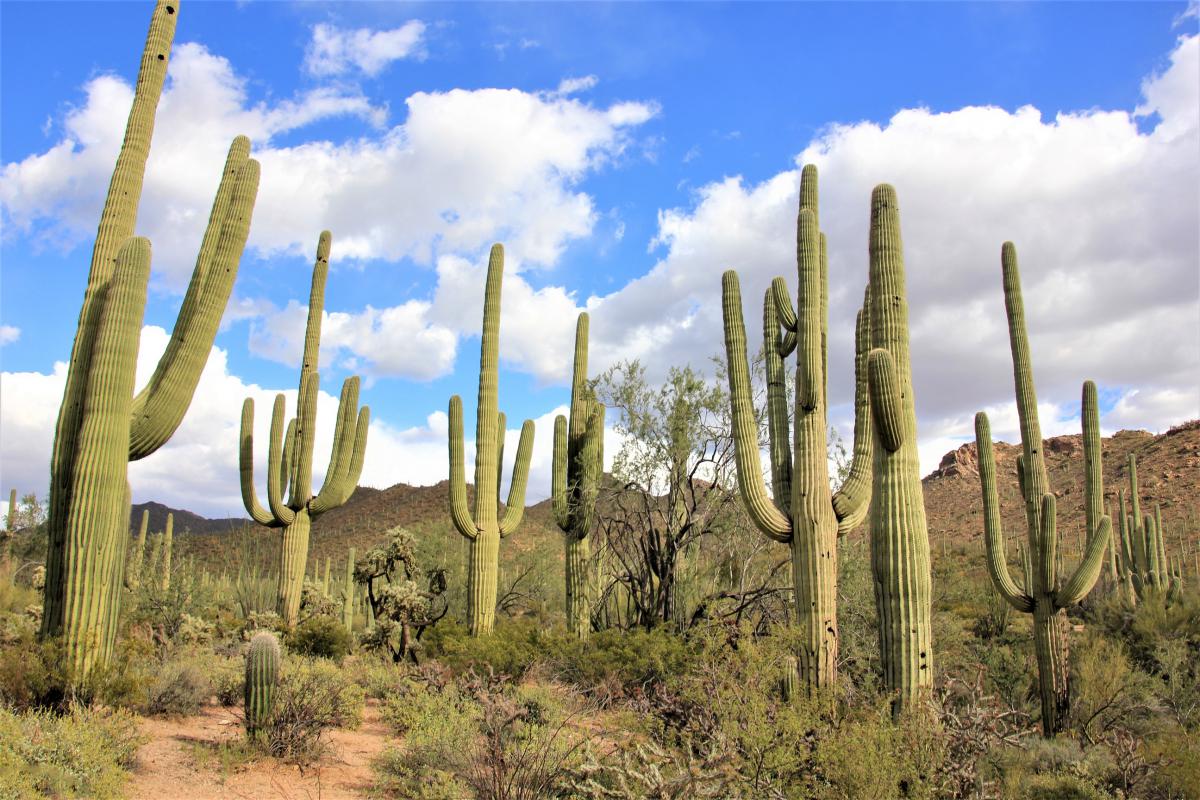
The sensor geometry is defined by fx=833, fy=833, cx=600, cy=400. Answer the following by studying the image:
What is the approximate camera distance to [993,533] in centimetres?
1290

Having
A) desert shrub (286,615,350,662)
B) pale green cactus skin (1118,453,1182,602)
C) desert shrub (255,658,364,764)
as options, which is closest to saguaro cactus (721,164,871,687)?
desert shrub (255,658,364,764)

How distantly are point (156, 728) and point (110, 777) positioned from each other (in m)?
2.44

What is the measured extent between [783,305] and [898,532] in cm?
449

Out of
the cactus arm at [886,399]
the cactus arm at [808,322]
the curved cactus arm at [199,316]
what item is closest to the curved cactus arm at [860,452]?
the cactus arm at [808,322]

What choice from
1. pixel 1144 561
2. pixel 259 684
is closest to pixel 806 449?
pixel 259 684

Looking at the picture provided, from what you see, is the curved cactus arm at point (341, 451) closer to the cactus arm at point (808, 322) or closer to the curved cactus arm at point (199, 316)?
the curved cactus arm at point (199, 316)

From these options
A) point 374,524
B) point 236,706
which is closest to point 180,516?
point 374,524

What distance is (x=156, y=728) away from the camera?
8.80 m

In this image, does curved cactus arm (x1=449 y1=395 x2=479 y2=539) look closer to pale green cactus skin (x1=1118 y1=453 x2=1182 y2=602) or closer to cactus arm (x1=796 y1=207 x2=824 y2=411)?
cactus arm (x1=796 y1=207 x2=824 y2=411)

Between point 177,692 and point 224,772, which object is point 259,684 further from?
point 177,692

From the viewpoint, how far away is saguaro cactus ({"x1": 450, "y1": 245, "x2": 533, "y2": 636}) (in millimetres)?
14156

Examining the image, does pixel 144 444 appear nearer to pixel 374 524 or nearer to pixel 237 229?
pixel 237 229

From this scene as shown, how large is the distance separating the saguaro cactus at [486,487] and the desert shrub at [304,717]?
446 centimetres

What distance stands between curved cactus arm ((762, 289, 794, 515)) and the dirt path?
18.1 ft
